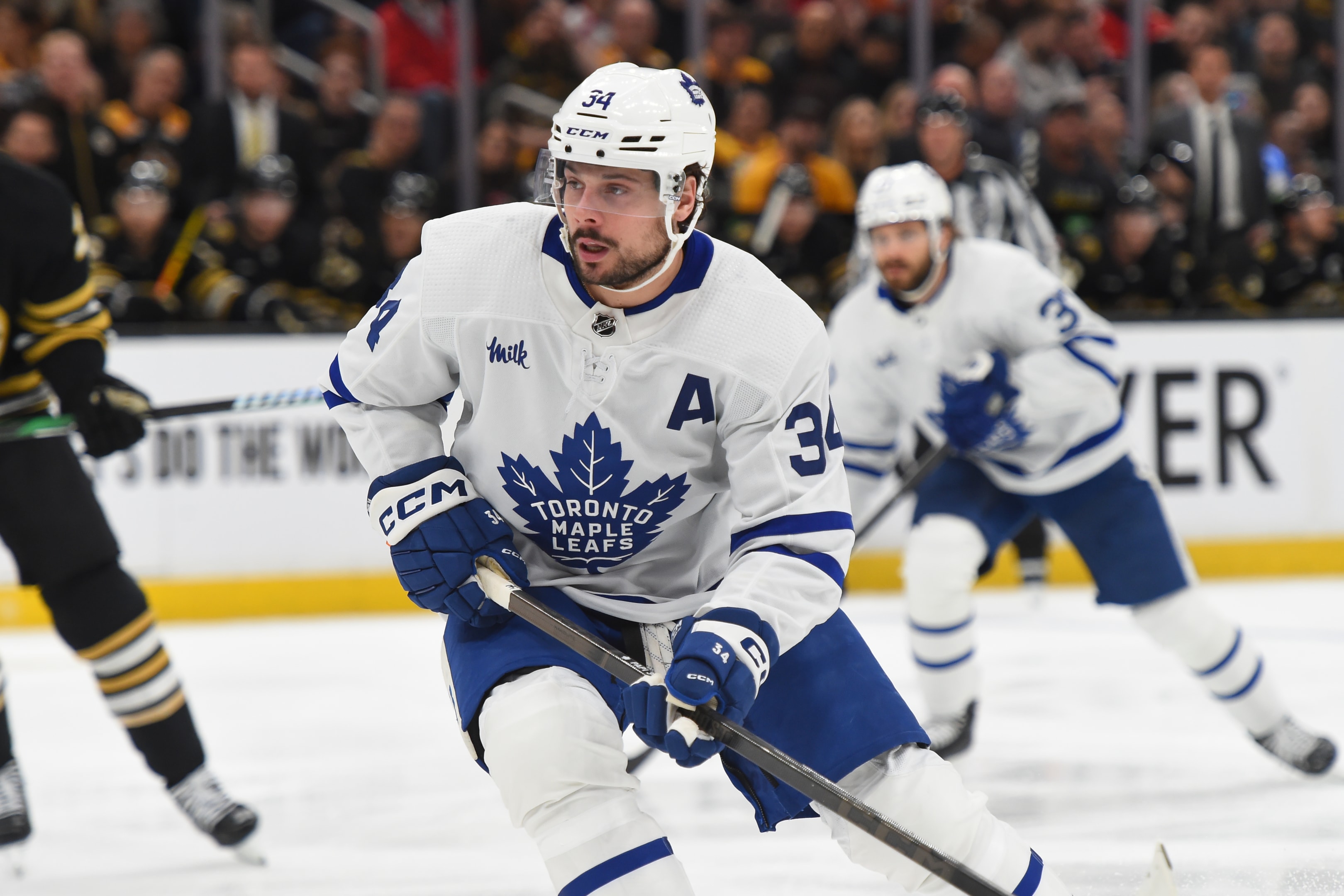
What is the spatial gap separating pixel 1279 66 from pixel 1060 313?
4.47m

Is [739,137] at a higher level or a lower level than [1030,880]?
higher

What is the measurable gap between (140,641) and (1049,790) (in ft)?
5.51

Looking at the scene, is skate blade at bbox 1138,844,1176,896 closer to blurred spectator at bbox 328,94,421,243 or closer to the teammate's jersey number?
the teammate's jersey number

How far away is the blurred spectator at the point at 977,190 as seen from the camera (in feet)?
15.4

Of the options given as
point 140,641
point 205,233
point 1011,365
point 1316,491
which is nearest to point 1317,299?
point 1316,491

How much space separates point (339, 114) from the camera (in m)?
6.07

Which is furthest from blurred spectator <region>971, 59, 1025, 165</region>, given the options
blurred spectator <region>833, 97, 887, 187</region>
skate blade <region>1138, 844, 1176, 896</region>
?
skate blade <region>1138, 844, 1176, 896</region>

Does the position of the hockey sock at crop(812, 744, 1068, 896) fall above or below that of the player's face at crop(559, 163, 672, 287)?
below

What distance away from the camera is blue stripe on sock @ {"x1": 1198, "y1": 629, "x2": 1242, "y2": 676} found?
122 inches

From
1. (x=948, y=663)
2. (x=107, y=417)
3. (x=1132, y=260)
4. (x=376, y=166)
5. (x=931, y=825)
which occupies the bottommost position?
(x=948, y=663)

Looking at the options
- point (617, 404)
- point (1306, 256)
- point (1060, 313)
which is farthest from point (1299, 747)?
point (1306, 256)

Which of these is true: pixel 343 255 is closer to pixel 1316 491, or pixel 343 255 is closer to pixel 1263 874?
pixel 1316 491

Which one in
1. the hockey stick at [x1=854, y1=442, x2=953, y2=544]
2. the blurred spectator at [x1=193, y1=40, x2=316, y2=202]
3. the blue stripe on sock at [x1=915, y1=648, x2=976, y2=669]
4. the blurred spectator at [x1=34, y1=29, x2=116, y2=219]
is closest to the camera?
the blue stripe on sock at [x1=915, y1=648, x2=976, y2=669]

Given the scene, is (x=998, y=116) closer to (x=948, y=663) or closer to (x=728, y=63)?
(x=728, y=63)
